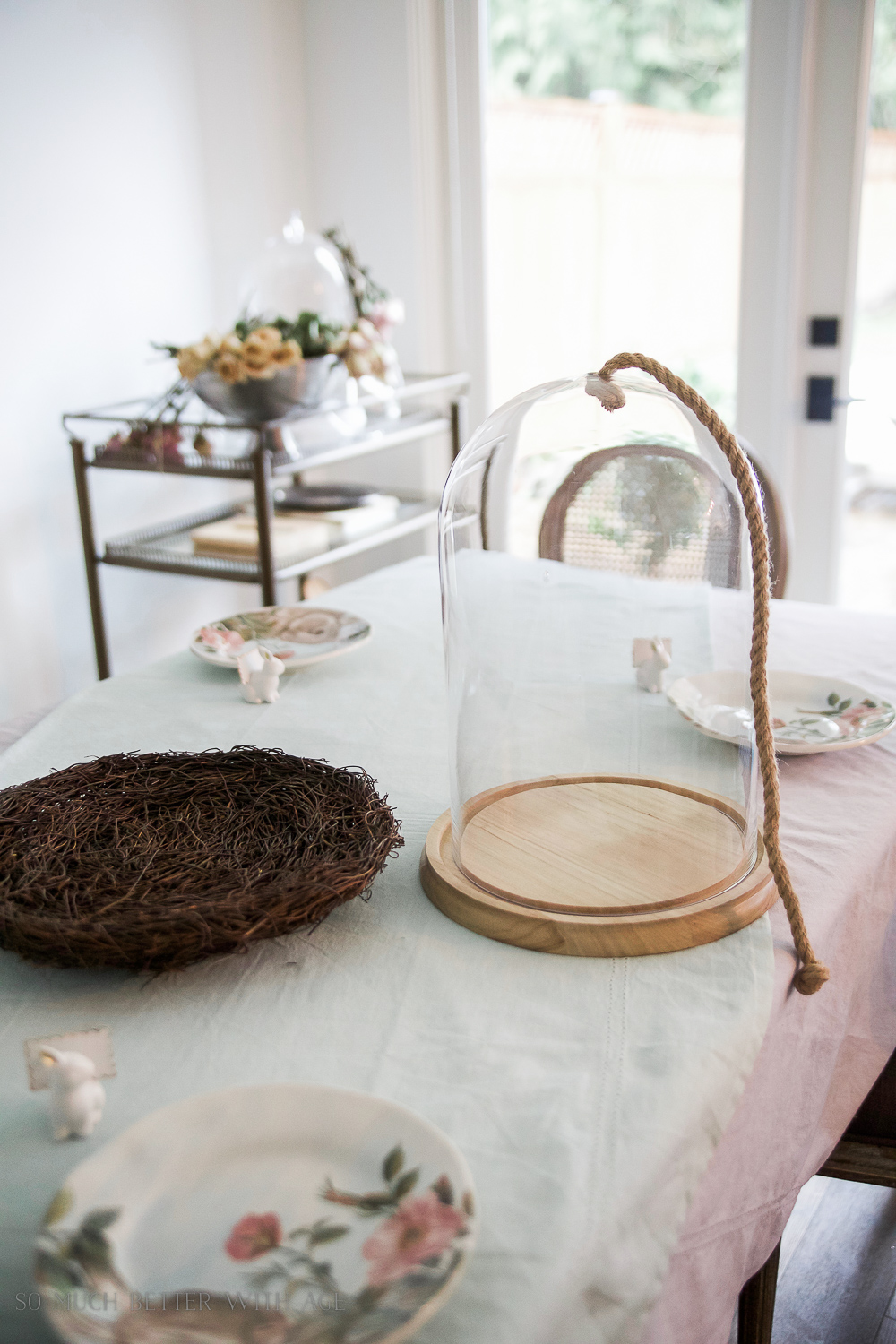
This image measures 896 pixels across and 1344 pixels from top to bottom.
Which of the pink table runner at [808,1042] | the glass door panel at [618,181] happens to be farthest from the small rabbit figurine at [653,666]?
the glass door panel at [618,181]

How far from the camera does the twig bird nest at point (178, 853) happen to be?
71cm

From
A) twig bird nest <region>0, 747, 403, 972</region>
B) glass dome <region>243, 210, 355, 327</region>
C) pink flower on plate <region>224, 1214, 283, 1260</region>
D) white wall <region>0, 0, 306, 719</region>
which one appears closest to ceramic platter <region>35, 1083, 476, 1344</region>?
pink flower on plate <region>224, 1214, 283, 1260</region>

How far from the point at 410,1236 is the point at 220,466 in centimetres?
177

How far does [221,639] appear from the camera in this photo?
1.36 m

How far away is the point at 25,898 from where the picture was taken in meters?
0.75

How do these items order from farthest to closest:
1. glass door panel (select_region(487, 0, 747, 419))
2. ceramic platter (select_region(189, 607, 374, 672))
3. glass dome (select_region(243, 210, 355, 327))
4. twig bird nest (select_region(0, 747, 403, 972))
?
1. glass door panel (select_region(487, 0, 747, 419))
2. glass dome (select_region(243, 210, 355, 327))
3. ceramic platter (select_region(189, 607, 374, 672))
4. twig bird nest (select_region(0, 747, 403, 972))

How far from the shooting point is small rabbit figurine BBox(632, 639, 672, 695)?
113 cm

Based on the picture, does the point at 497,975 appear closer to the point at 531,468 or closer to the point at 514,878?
the point at 514,878

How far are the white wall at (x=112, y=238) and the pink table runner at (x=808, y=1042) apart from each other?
1723 millimetres

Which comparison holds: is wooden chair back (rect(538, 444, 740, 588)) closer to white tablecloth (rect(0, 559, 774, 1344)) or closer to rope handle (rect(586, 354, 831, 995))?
rope handle (rect(586, 354, 831, 995))

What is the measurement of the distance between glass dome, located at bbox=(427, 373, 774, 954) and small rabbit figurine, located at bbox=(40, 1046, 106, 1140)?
11.7 inches

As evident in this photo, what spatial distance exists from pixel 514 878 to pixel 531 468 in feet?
1.17

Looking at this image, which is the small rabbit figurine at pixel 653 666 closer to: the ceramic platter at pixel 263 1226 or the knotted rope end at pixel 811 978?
the knotted rope end at pixel 811 978

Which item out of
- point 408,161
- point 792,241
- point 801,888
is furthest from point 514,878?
point 408,161
